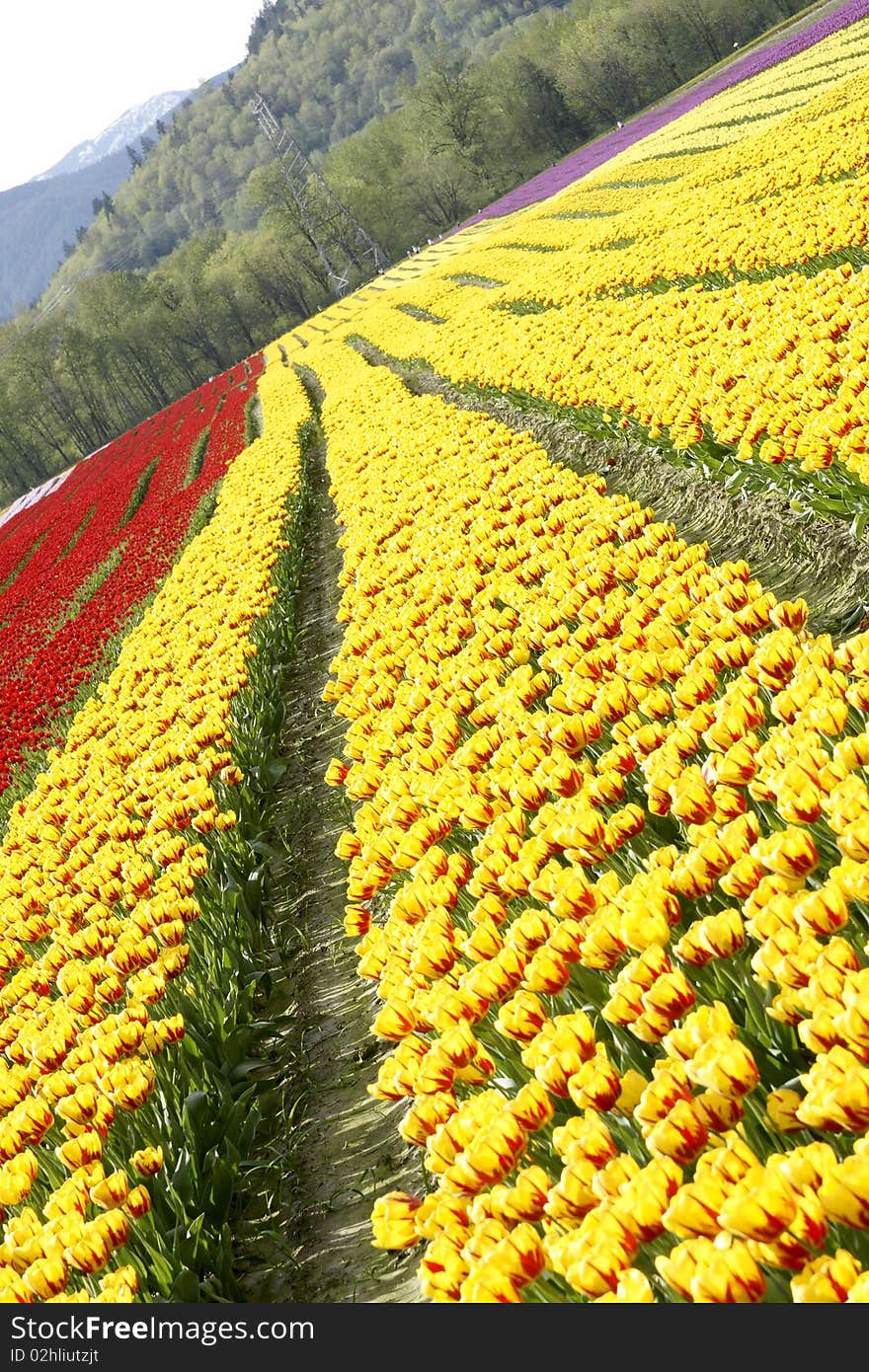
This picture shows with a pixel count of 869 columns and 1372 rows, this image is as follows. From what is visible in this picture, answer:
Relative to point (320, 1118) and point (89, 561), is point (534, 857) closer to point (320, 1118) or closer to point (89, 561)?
point (320, 1118)

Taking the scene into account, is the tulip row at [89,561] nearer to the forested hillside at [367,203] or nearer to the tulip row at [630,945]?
the tulip row at [630,945]

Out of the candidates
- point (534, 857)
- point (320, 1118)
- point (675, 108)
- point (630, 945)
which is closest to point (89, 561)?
point (320, 1118)

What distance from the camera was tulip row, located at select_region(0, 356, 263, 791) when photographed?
48.3 ft

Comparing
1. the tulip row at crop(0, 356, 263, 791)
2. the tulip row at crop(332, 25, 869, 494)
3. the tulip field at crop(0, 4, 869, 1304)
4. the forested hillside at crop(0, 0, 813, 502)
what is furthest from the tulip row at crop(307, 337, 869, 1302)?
the forested hillside at crop(0, 0, 813, 502)

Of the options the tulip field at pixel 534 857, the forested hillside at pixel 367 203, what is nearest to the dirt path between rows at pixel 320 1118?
the tulip field at pixel 534 857

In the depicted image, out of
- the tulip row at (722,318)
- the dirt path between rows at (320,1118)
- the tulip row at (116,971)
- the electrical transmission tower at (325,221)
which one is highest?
the electrical transmission tower at (325,221)

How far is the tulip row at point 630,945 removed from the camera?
2.20 m

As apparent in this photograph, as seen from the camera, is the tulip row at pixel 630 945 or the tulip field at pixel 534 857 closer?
the tulip row at pixel 630 945

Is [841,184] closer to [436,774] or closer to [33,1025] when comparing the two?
[436,774]

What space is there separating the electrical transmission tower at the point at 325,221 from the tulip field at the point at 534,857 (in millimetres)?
76773

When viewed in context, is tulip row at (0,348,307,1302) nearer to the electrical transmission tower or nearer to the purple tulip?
the purple tulip

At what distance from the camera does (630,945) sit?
9.77 ft

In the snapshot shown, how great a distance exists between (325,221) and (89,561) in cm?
7406

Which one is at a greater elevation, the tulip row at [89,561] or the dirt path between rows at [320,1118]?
the tulip row at [89,561]
